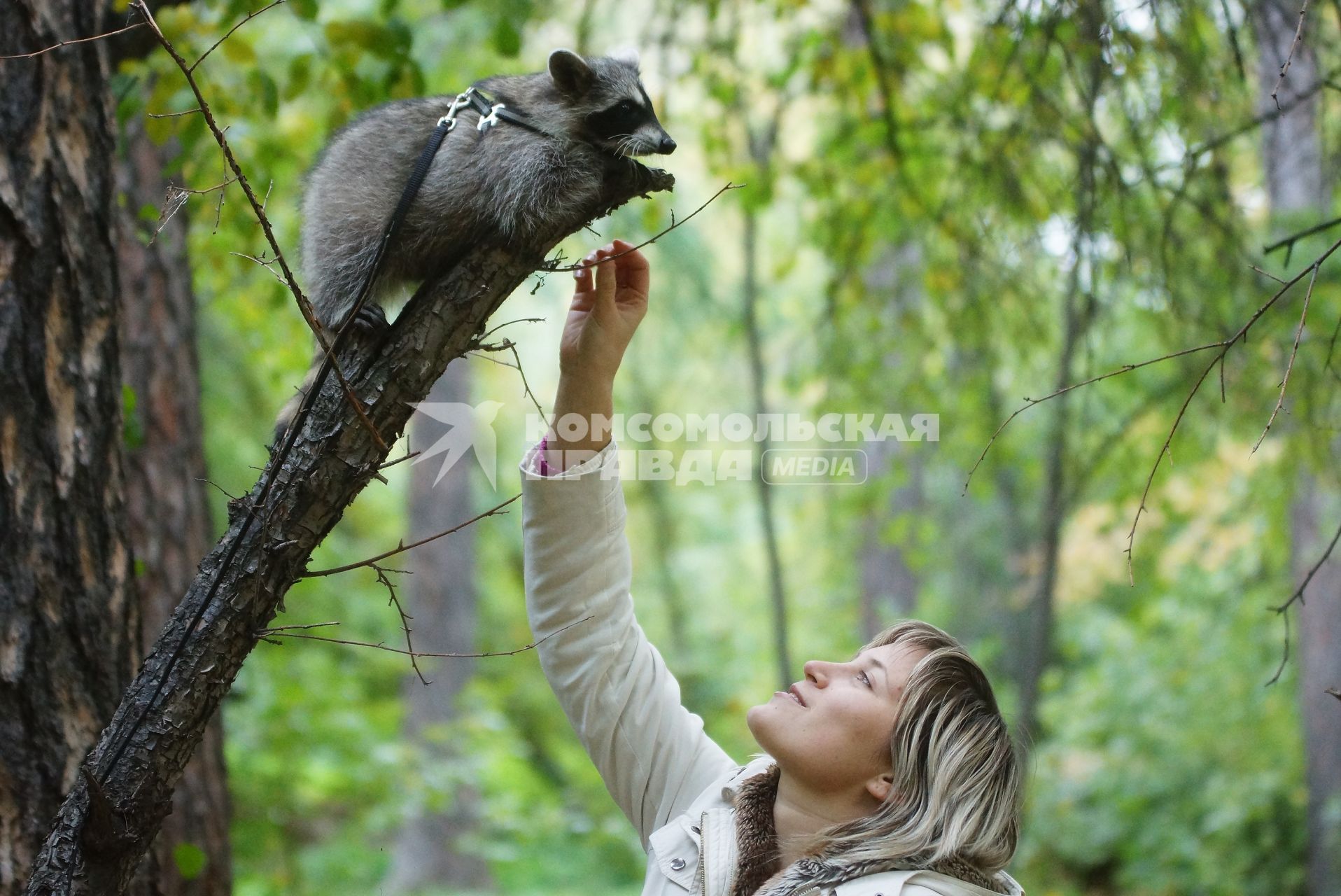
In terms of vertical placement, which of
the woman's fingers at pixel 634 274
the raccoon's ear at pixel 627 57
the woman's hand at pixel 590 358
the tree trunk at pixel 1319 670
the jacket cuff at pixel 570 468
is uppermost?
the raccoon's ear at pixel 627 57

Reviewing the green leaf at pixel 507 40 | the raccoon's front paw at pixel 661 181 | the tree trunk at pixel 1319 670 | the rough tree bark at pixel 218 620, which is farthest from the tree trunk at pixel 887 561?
the rough tree bark at pixel 218 620

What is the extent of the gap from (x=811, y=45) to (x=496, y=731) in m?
4.34

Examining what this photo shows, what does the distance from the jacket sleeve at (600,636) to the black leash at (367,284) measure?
1.52 ft

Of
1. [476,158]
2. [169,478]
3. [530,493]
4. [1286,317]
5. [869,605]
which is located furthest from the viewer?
[869,605]

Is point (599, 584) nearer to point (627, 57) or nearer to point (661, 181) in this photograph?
point (661, 181)

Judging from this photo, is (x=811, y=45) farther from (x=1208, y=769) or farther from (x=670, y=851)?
(x=1208, y=769)

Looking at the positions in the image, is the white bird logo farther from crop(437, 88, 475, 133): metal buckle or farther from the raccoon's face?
crop(437, 88, 475, 133): metal buckle

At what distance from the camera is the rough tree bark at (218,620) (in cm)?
134

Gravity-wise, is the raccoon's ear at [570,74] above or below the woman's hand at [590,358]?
above

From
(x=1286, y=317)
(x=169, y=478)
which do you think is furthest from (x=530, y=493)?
(x=1286, y=317)

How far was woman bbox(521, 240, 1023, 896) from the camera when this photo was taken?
5.23 feet

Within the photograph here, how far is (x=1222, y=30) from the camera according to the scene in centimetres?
315

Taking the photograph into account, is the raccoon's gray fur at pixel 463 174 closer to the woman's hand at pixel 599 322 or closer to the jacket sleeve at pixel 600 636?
the woman's hand at pixel 599 322

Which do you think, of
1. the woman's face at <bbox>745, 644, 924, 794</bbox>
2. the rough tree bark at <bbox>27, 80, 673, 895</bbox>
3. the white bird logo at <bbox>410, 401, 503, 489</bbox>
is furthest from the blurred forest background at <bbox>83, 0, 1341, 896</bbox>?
the white bird logo at <bbox>410, 401, 503, 489</bbox>
